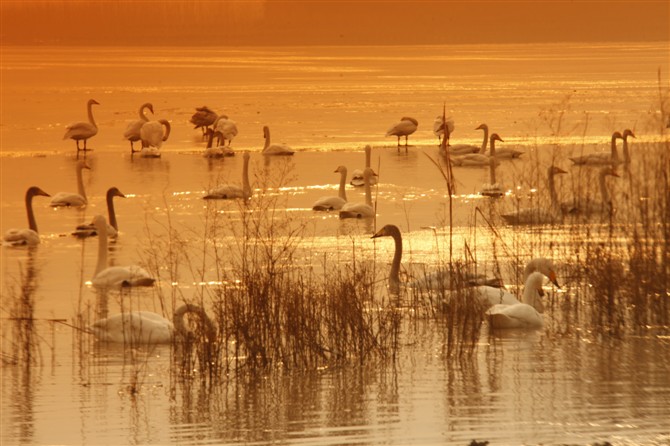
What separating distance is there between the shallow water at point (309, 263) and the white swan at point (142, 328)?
0.12m

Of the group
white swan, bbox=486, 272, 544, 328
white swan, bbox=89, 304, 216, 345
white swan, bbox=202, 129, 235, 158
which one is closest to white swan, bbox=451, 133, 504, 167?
white swan, bbox=202, 129, 235, 158

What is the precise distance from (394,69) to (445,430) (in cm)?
5644

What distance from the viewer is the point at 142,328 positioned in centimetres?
1023

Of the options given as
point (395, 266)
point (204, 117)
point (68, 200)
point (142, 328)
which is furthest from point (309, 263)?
point (204, 117)

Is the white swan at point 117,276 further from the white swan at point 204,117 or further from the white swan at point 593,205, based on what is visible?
the white swan at point 204,117

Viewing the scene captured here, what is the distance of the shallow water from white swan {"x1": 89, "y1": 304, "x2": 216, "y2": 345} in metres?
0.12

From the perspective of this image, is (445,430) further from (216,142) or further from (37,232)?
(216,142)

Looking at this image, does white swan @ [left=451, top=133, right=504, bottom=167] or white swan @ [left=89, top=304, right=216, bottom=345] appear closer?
white swan @ [left=89, top=304, right=216, bottom=345]

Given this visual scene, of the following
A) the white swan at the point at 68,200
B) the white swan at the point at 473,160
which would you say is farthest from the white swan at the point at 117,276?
the white swan at the point at 473,160

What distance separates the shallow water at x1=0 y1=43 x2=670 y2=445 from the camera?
26.5 ft

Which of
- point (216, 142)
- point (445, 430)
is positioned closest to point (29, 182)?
point (216, 142)

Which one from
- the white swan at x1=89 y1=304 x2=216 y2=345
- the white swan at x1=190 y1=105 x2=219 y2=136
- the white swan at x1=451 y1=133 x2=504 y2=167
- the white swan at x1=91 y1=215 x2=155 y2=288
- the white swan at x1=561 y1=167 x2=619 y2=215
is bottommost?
the white swan at x1=89 y1=304 x2=216 y2=345

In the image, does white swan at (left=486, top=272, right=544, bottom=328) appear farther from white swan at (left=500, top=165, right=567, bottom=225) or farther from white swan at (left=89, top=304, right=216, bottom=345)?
white swan at (left=500, top=165, right=567, bottom=225)

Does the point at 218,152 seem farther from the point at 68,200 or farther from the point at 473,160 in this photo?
the point at 68,200
